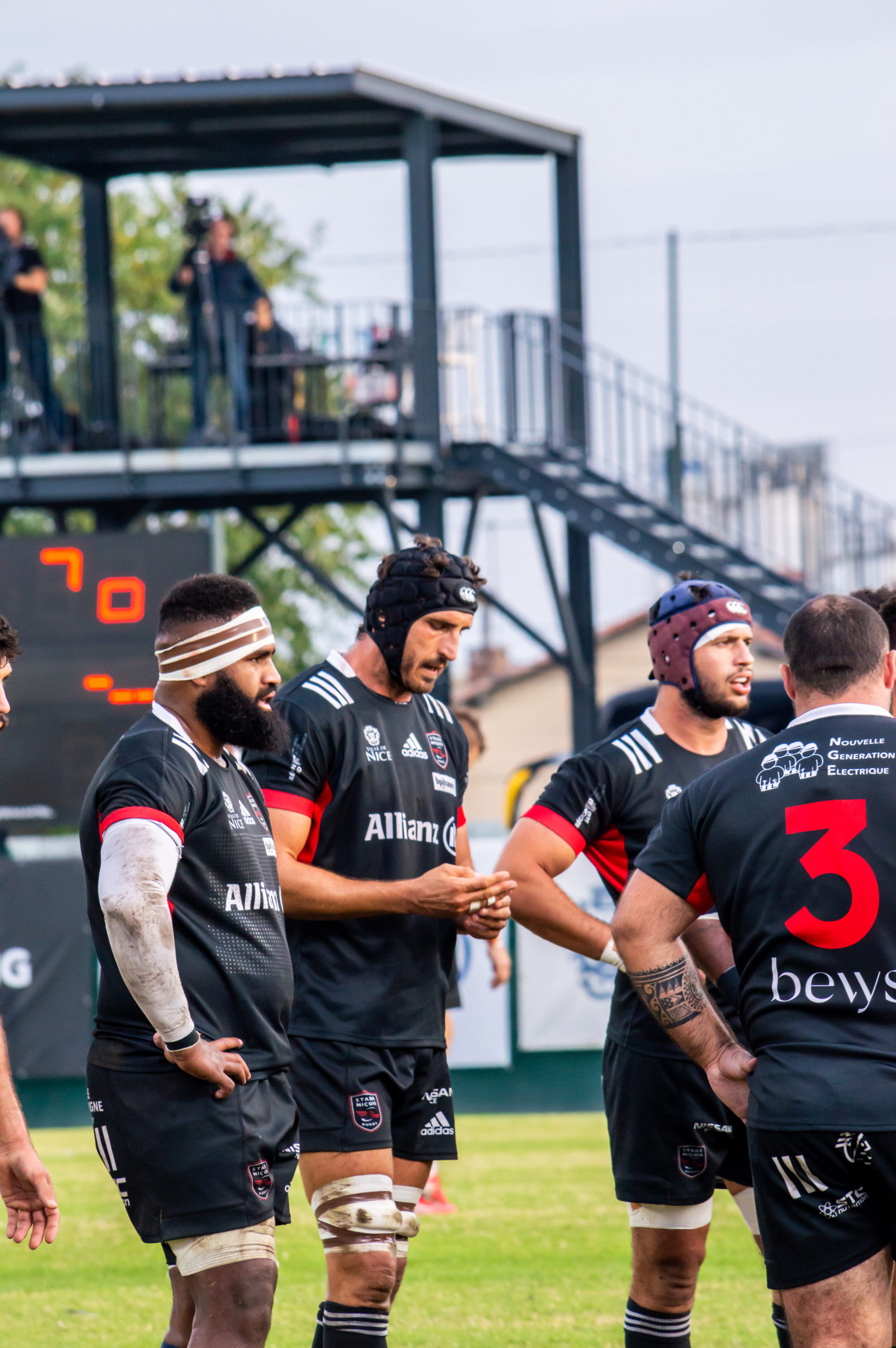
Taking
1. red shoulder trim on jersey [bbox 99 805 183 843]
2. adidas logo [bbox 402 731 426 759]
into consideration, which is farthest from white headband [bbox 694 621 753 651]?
red shoulder trim on jersey [bbox 99 805 183 843]

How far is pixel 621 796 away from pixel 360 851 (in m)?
0.83

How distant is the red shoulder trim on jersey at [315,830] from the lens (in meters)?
5.11

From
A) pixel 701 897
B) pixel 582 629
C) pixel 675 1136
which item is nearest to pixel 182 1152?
pixel 701 897

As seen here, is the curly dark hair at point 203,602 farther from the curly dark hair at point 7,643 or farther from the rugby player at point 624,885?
the rugby player at point 624,885

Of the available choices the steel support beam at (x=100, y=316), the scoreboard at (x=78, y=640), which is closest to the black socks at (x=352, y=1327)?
the scoreboard at (x=78, y=640)

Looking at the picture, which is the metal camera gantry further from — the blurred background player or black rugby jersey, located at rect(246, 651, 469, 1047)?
black rugby jersey, located at rect(246, 651, 469, 1047)

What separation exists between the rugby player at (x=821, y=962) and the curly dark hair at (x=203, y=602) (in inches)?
50.4

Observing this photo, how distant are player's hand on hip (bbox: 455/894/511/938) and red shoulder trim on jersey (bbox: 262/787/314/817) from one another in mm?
567

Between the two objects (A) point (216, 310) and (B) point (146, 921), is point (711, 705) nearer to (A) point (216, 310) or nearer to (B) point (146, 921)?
(B) point (146, 921)

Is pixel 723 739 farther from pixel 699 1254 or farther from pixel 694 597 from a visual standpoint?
pixel 699 1254

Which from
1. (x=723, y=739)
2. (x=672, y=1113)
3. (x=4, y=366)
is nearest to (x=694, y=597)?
(x=723, y=739)

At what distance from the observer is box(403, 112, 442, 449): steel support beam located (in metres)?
16.2

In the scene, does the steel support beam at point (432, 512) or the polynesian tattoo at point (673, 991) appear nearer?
the polynesian tattoo at point (673, 991)

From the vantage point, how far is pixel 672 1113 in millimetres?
5109
